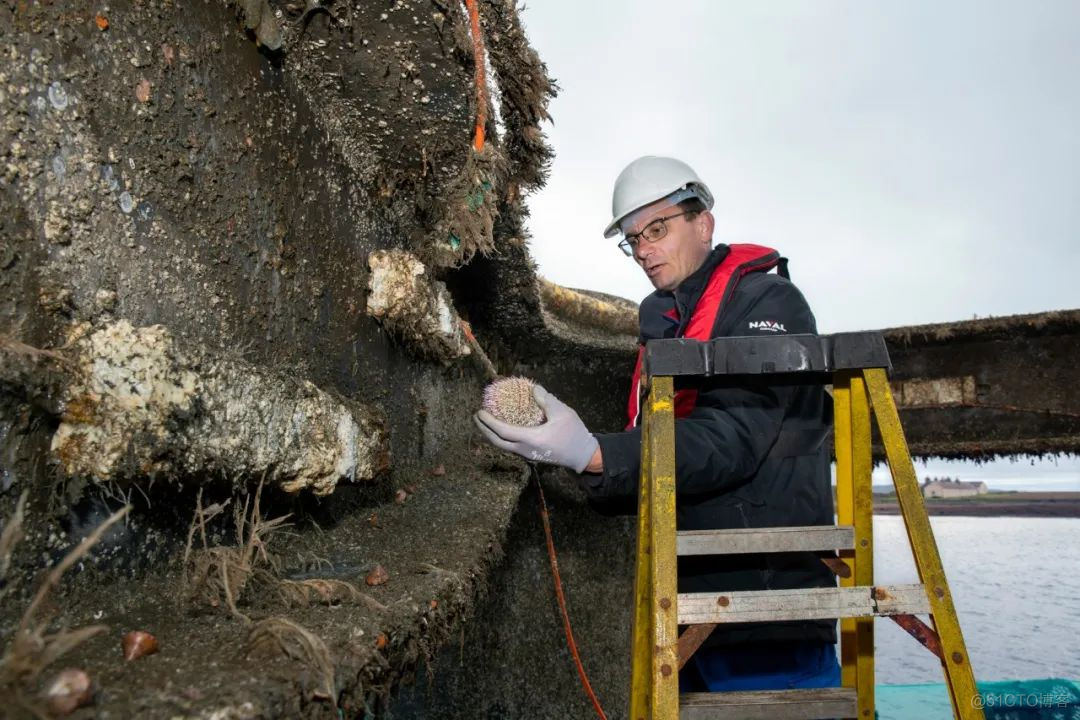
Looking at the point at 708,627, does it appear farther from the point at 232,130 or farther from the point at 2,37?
the point at 2,37

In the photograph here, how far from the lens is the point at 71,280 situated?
1.16m

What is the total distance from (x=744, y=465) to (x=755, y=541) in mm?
284

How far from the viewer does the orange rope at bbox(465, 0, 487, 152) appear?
181 centimetres

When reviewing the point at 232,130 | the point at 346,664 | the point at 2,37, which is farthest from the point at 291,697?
the point at 232,130

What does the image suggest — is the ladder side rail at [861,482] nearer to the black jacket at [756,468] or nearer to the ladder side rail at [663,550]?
the black jacket at [756,468]

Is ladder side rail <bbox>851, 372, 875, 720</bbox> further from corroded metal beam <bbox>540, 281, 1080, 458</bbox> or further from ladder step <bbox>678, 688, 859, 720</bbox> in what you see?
corroded metal beam <bbox>540, 281, 1080, 458</bbox>

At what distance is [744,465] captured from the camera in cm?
179

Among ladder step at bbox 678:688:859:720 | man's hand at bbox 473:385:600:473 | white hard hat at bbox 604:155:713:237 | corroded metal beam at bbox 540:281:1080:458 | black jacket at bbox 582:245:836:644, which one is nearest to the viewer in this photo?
ladder step at bbox 678:688:859:720

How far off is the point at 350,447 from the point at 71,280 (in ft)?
2.42

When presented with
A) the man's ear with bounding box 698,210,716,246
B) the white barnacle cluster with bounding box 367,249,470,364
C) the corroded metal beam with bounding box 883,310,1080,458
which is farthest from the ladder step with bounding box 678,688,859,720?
the corroded metal beam with bounding box 883,310,1080,458

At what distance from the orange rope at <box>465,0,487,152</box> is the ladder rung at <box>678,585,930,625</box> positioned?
1294 millimetres

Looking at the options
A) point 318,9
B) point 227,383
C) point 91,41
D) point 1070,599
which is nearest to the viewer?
point 91,41

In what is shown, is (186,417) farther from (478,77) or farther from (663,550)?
(478,77)

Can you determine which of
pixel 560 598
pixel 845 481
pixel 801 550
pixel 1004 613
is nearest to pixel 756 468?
pixel 845 481
